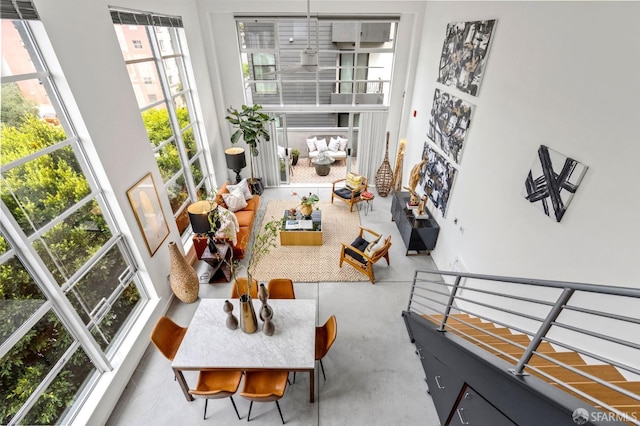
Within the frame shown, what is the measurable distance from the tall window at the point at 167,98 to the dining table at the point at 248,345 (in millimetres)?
2689

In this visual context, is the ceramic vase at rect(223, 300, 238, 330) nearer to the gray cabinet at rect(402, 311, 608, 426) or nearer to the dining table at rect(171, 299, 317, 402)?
the dining table at rect(171, 299, 317, 402)

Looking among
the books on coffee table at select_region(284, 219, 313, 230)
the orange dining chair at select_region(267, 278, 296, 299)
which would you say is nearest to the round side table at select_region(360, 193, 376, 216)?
the books on coffee table at select_region(284, 219, 313, 230)

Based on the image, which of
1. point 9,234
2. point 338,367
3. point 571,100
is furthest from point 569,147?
point 9,234

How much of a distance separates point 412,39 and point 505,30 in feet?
10.7

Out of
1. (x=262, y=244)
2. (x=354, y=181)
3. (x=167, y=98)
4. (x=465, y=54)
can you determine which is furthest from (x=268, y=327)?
(x=465, y=54)

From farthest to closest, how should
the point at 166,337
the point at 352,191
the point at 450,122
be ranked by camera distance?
the point at 352,191
the point at 450,122
the point at 166,337

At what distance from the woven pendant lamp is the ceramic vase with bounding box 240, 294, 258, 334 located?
17.4ft

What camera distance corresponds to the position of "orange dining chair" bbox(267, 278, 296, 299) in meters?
3.98

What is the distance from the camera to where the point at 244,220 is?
20.1 ft

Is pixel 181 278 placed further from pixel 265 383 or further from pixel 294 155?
pixel 294 155

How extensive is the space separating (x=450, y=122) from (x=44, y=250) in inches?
214

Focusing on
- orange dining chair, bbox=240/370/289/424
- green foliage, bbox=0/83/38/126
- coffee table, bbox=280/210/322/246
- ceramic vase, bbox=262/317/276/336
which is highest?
green foliage, bbox=0/83/38/126

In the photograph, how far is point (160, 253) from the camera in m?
4.41

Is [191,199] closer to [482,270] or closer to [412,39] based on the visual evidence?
[482,270]
